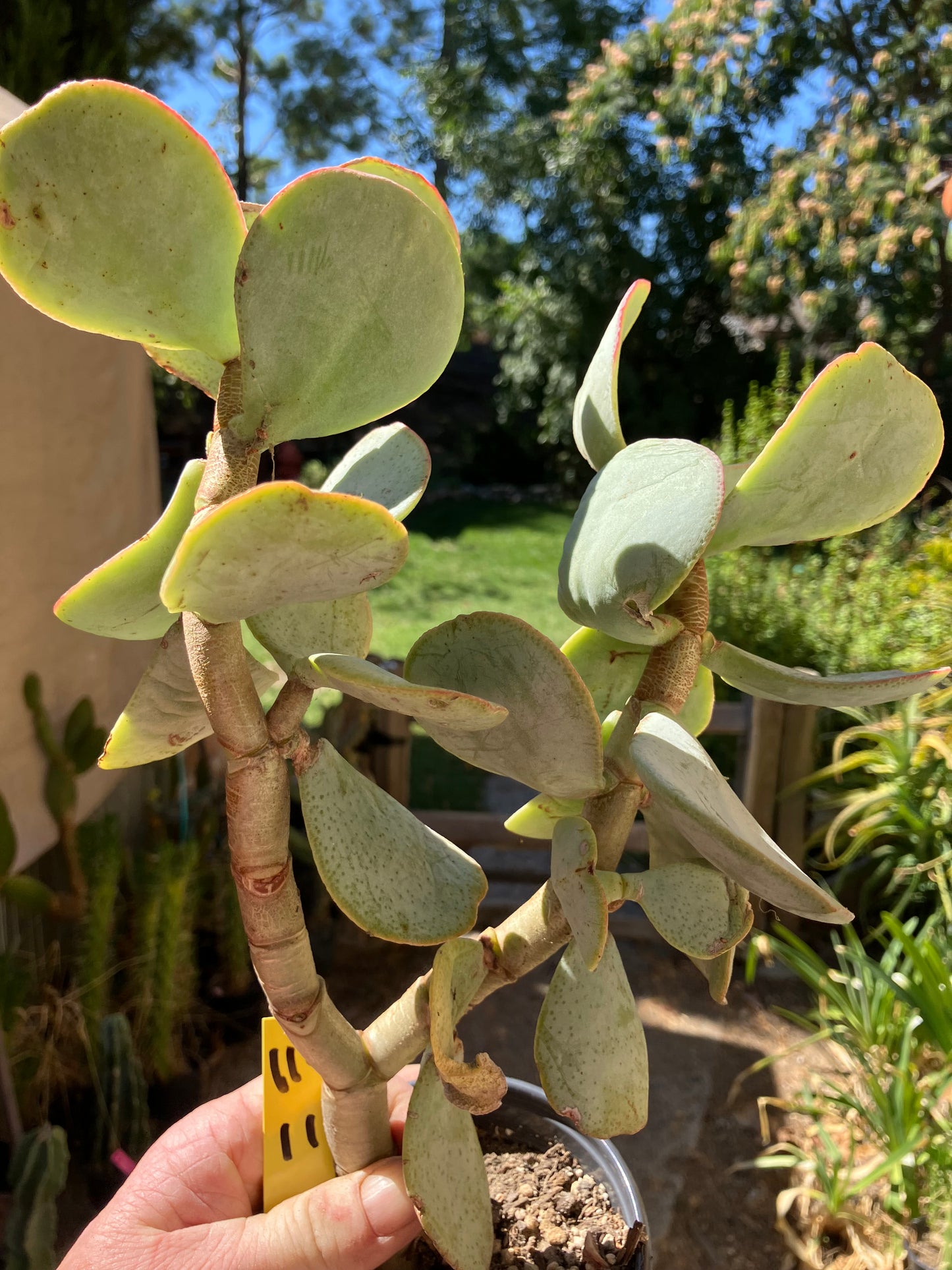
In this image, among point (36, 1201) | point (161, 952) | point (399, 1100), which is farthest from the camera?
point (161, 952)

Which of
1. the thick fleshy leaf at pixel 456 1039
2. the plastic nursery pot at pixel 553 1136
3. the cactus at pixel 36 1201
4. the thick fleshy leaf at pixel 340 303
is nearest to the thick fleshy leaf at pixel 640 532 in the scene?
the thick fleshy leaf at pixel 340 303

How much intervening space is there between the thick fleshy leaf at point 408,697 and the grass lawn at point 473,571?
372cm

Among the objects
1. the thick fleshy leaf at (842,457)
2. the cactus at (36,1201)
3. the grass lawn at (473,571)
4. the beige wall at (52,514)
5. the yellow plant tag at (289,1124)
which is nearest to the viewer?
the thick fleshy leaf at (842,457)

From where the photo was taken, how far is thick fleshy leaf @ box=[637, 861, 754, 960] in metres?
0.47

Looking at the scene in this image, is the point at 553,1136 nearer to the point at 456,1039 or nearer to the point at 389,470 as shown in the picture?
the point at 456,1039

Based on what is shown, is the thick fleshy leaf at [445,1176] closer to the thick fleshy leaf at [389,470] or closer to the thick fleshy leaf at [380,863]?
the thick fleshy leaf at [380,863]

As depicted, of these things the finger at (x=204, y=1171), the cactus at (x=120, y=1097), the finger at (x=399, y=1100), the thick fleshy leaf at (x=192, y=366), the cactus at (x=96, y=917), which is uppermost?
the thick fleshy leaf at (x=192, y=366)

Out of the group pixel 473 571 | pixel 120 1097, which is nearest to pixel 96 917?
pixel 120 1097

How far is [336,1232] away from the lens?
2.02ft

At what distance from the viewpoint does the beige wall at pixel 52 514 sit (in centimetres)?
154

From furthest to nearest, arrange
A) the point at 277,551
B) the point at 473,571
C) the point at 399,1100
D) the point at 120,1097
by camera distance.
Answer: the point at 473,571 → the point at 120,1097 → the point at 399,1100 → the point at 277,551

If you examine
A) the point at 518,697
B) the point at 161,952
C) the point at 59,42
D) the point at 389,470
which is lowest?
the point at 161,952

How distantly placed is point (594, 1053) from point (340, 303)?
1.40ft

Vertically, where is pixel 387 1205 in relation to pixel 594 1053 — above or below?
below
